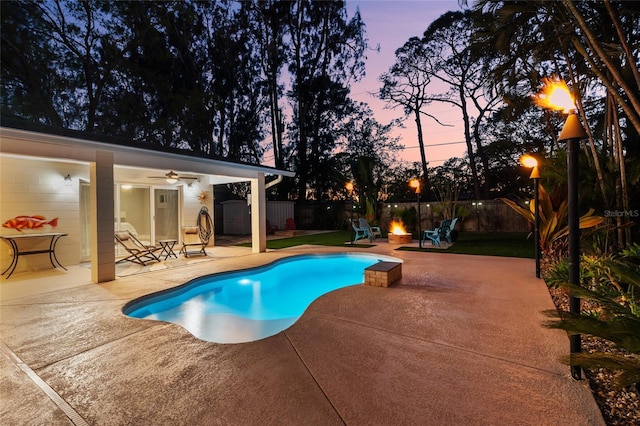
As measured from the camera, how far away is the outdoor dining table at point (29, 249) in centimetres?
603

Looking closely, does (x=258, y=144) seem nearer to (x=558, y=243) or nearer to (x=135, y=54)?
(x=135, y=54)

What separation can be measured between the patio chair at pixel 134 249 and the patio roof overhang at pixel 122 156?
1740 mm

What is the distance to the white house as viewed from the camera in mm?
5109

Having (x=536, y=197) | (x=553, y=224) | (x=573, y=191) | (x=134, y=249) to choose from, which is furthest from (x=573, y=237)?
(x=134, y=249)

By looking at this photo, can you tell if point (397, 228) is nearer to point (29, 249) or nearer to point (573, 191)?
point (573, 191)

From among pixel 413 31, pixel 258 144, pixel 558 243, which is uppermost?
pixel 413 31

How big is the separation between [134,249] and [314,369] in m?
6.45

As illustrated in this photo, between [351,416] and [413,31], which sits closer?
[351,416]

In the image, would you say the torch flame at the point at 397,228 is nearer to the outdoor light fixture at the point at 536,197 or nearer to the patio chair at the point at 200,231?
the outdoor light fixture at the point at 536,197

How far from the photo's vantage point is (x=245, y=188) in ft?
68.5

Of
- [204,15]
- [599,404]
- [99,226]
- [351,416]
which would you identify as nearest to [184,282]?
[99,226]

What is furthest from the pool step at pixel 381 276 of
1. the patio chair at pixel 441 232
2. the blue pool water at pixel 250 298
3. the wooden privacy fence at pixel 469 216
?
the wooden privacy fence at pixel 469 216

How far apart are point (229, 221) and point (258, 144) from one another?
8.64m

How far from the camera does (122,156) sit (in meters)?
5.85
